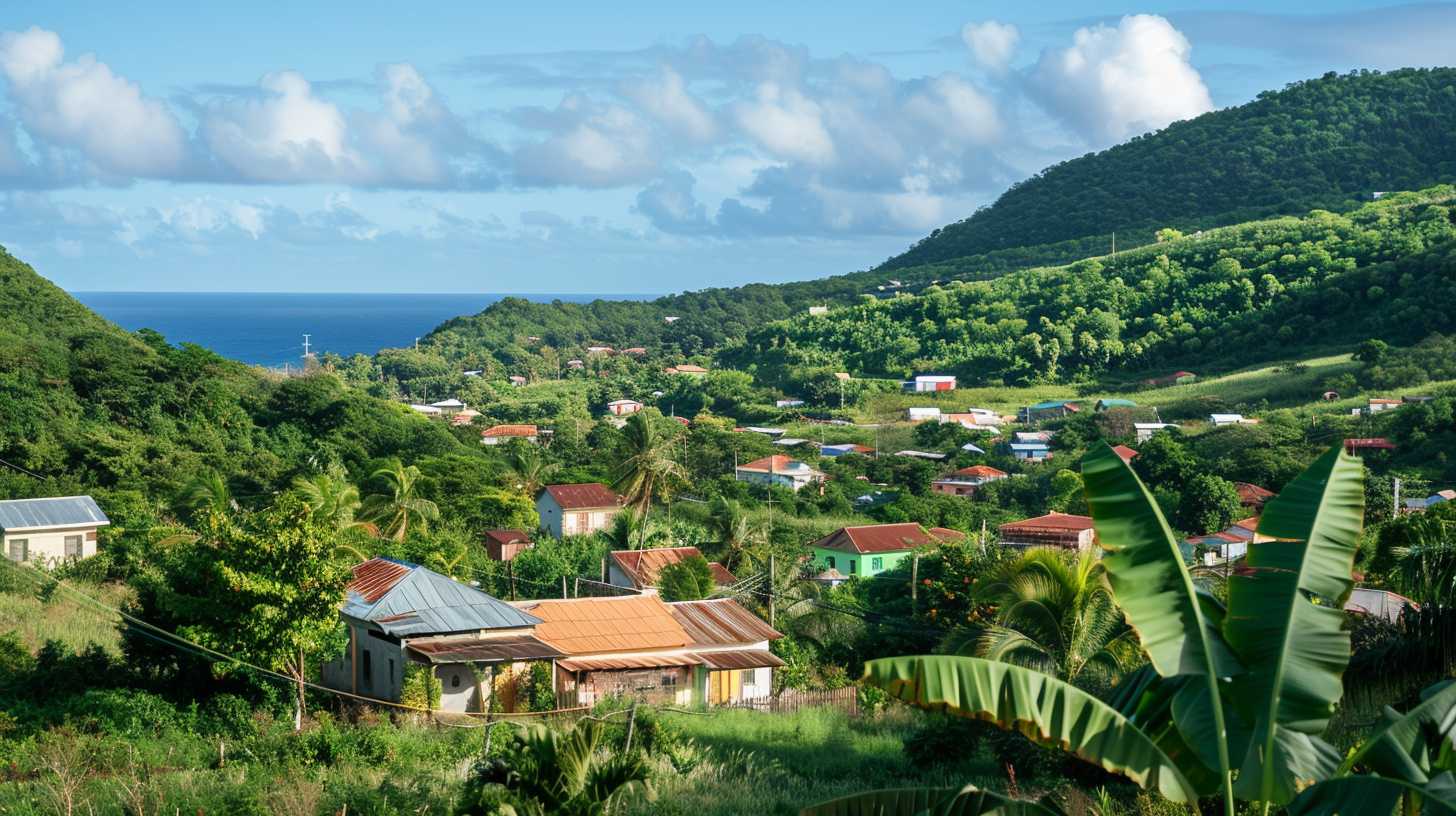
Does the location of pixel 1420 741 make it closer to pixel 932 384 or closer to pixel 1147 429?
pixel 1147 429

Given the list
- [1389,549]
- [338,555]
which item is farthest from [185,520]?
[1389,549]

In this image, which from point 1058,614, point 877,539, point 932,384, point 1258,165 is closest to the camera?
point 1058,614

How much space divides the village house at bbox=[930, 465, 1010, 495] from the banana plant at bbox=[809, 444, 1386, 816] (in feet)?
144

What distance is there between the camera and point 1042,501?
4778 cm

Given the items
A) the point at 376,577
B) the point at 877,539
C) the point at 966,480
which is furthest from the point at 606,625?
the point at 966,480

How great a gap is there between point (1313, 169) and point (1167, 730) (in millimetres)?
143716

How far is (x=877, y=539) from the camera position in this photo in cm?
3819

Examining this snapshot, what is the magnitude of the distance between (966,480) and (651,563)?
25694 mm

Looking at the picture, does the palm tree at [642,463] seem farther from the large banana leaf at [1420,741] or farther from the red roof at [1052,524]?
the large banana leaf at [1420,741]

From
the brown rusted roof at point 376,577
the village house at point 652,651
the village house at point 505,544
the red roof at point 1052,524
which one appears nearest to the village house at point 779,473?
the red roof at point 1052,524

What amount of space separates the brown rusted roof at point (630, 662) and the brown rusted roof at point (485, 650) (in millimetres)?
609

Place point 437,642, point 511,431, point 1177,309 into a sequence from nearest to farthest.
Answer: point 437,642 < point 511,431 < point 1177,309

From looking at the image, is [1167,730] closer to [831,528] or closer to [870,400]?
[831,528]

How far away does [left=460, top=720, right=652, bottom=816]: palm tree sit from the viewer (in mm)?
8219
